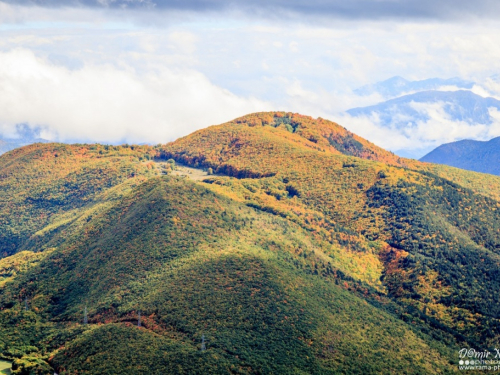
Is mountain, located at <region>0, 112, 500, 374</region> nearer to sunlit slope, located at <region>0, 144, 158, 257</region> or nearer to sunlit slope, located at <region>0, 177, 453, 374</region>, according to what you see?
sunlit slope, located at <region>0, 177, 453, 374</region>

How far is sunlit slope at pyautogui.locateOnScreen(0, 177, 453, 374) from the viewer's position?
91062 mm

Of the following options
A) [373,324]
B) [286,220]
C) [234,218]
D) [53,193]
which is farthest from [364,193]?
[53,193]

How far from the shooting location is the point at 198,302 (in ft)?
333

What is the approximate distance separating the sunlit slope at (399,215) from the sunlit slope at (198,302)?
11752 millimetres

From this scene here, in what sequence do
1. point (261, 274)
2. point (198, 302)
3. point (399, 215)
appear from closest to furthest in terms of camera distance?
1. point (198, 302)
2. point (261, 274)
3. point (399, 215)

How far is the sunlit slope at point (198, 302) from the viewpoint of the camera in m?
91.1

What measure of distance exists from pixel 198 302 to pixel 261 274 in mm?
13854

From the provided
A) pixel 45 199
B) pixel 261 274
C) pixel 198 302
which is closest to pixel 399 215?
pixel 261 274

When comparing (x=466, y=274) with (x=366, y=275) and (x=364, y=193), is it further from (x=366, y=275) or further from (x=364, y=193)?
(x=364, y=193)

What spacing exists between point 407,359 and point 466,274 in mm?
34643

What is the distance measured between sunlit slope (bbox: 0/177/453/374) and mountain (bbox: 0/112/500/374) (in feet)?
1.05

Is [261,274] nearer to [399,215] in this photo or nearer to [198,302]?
[198,302]

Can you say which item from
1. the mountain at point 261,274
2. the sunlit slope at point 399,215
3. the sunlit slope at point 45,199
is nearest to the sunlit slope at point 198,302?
the mountain at point 261,274

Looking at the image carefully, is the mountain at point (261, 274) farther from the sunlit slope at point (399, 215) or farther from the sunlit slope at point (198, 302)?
the sunlit slope at point (399, 215)
